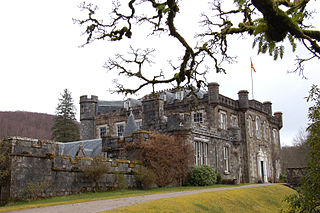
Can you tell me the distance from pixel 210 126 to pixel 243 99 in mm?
6095

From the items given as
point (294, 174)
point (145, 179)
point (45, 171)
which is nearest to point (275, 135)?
point (294, 174)

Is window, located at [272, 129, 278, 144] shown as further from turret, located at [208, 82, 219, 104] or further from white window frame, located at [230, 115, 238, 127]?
turret, located at [208, 82, 219, 104]

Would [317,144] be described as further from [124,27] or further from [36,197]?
[36,197]

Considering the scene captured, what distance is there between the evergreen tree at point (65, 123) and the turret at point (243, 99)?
74.3ft

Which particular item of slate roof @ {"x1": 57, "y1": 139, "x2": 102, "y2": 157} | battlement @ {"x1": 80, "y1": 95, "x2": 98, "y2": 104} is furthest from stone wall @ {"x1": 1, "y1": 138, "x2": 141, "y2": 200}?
battlement @ {"x1": 80, "y1": 95, "x2": 98, "y2": 104}

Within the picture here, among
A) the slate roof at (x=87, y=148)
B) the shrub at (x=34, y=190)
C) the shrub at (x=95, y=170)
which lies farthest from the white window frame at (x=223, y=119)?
the shrub at (x=34, y=190)

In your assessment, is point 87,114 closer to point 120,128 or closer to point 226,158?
point 120,128

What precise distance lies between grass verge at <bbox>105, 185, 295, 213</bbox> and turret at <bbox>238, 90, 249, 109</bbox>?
14262mm

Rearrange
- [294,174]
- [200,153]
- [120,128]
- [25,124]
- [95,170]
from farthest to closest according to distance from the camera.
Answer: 1. [25,124]
2. [120,128]
3. [294,174]
4. [200,153]
5. [95,170]

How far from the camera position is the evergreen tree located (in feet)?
159

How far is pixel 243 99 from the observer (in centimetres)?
3453

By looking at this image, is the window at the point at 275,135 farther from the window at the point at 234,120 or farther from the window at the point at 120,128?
the window at the point at 120,128

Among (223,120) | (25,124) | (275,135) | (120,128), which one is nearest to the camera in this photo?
(223,120)

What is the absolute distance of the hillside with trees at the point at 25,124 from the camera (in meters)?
72.1
